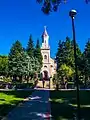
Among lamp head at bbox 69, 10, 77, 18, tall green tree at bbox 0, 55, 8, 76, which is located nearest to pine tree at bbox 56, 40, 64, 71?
tall green tree at bbox 0, 55, 8, 76

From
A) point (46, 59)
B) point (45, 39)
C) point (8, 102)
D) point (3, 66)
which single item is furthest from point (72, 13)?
point (45, 39)

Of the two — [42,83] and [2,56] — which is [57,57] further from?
[2,56]

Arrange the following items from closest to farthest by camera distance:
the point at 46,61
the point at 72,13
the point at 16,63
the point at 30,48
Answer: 1. the point at 72,13
2. the point at 16,63
3. the point at 30,48
4. the point at 46,61

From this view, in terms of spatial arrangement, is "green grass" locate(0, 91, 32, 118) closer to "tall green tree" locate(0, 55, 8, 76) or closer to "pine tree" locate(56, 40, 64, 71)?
"tall green tree" locate(0, 55, 8, 76)

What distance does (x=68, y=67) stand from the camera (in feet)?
264

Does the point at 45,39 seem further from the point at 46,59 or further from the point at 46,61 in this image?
the point at 46,61

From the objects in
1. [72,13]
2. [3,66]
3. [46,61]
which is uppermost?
[46,61]

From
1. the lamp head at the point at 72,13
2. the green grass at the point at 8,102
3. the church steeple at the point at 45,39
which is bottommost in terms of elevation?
the green grass at the point at 8,102

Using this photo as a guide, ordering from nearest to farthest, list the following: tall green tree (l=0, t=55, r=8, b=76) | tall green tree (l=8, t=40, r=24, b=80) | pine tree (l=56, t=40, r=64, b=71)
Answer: tall green tree (l=8, t=40, r=24, b=80) → tall green tree (l=0, t=55, r=8, b=76) → pine tree (l=56, t=40, r=64, b=71)

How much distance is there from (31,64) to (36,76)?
791 cm

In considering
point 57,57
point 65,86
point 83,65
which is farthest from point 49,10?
point 57,57

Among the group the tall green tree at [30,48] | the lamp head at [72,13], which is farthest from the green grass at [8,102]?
the tall green tree at [30,48]

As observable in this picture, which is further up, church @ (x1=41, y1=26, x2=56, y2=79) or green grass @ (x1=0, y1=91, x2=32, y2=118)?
church @ (x1=41, y1=26, x2=56, y2=79)

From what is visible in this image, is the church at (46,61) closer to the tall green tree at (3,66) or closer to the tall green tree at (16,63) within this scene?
the tall green tree at (3,66)
